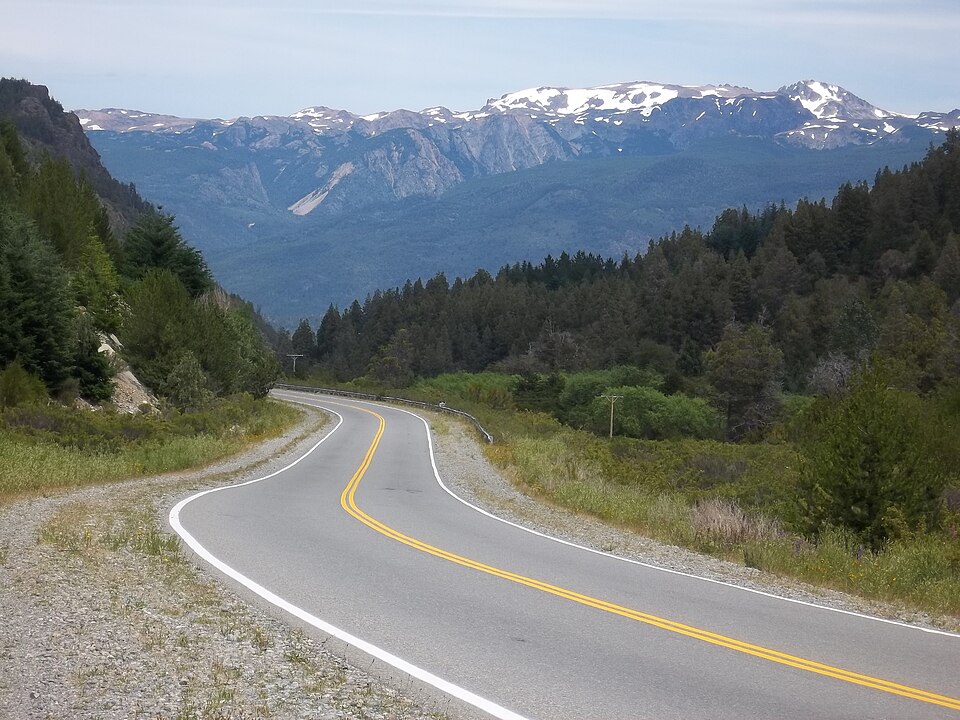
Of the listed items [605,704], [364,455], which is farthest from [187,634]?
[364,455]

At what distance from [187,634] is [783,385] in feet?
332

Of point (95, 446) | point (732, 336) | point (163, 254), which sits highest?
point (163, 254)

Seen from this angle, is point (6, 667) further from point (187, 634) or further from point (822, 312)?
point (822, 312)

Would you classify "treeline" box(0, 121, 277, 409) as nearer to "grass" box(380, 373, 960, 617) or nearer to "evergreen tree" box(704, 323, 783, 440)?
"grass" box(380, 373, 960, 617)

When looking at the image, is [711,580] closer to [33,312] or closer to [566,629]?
[566,629]

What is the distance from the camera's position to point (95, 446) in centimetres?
2900

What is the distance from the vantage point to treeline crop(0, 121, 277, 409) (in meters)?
37.7

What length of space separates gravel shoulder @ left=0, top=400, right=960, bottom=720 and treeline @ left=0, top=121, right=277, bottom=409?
2224 cm

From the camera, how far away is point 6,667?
7609mm

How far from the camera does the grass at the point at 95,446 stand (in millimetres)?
22156

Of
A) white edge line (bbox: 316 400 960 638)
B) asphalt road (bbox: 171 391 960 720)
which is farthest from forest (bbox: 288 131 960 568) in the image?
asphalt road (bbox: 171 391 960 720)

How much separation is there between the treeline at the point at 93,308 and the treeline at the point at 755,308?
43056mm

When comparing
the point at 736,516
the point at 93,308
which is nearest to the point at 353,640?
the point at 736,516

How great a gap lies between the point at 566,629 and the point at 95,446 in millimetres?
22377
